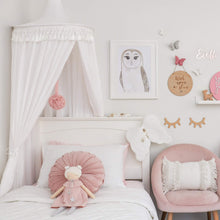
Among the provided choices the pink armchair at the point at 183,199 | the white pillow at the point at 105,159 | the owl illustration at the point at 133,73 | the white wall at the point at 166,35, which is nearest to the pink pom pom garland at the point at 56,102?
the white pillow at the point at 105,159

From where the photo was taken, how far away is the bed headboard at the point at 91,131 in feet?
11.3

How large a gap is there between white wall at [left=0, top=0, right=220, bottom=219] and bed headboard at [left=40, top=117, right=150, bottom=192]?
21 centimetres

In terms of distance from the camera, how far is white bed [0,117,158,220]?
2242 millimetres

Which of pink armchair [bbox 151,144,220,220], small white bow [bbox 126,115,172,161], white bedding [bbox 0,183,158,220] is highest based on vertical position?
small white bow [bbox 126,115,172,161]

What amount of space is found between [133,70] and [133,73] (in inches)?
1.3

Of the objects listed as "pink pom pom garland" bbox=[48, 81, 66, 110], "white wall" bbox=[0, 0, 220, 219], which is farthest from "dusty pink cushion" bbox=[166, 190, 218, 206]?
"pink pom pom garland" bbox=[48, 81, 66, 110]

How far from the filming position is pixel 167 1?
143 inches

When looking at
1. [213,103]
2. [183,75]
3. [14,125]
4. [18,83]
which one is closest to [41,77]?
[18,83]

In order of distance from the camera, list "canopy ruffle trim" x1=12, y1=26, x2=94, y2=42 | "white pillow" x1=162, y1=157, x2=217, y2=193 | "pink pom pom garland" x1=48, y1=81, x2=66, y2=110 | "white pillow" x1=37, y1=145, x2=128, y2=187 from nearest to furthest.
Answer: "white pillow" x1=37, y1=145, x2=128, y2=187 < "canopy ruffle trim" x1=12, y1=26, x2=94, y2=42 < "white pillow" x1=162, y1=157, x2=217, y2=193 < "pink pom pom garland" x1=48, y1=81, x2=66, y2=110

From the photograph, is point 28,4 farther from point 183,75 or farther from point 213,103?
point 213,103

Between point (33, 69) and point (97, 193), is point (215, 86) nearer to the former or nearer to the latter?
point (97, 193)

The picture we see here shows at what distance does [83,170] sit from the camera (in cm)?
273

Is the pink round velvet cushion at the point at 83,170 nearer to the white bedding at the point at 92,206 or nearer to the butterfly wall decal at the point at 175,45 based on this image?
the white bedding at the point at 92,206

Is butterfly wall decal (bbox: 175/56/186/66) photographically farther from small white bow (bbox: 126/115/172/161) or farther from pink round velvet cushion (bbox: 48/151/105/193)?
pink round velvet cushion (bbox: 48/151/105/193)
